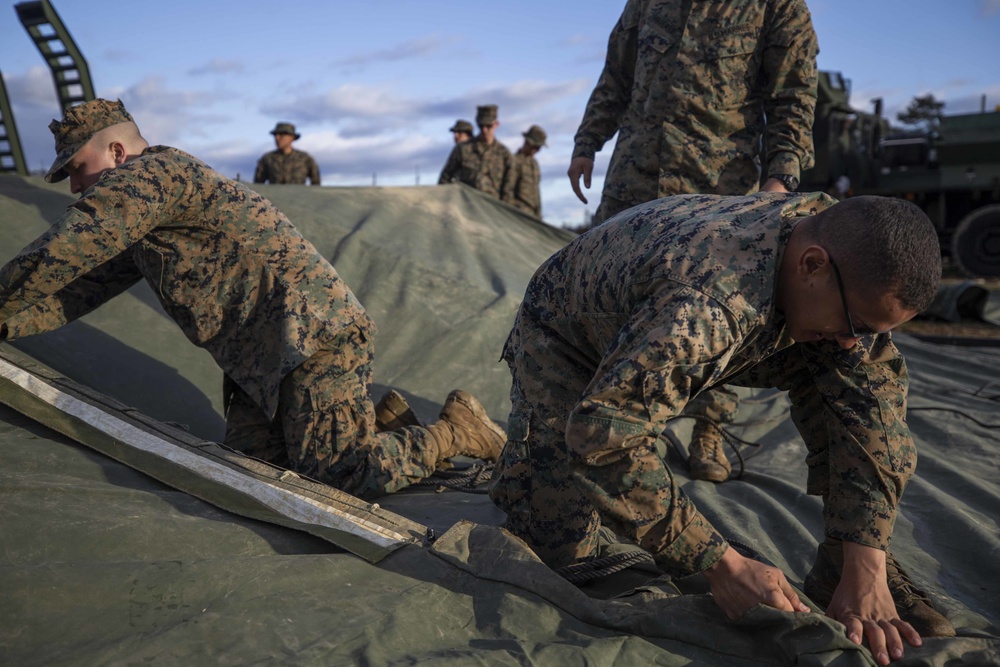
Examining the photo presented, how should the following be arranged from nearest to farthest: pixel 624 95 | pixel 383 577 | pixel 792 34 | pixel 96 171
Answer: pixel 383 577, pixel 96 171, pixel 792 34, pixel 624 95

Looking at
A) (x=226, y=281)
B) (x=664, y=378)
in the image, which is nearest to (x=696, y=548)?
(x=664, y=378)

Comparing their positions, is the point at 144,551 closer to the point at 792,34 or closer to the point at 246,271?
the point at 246,271

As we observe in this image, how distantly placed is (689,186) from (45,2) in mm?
4188

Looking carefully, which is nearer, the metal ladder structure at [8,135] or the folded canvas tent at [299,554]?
the folded canvas tent at [299,554]

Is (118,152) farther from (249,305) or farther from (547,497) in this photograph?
(547,497)

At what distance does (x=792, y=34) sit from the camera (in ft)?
10.7

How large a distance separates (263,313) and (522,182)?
8.56 m

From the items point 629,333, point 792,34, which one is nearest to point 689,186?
point 792,34

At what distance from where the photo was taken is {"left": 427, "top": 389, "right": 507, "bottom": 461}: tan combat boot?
317 cm

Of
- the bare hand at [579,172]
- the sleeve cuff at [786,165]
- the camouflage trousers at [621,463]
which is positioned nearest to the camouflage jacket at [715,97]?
the sleeve cuff at [786,165]

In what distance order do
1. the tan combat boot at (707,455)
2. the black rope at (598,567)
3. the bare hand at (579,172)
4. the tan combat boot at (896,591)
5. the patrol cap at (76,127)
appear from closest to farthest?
the tan combat boot at (896,591) → the black rope at (598,567) → the patrol cap at (76,127) → the tan combat boot at (707,455) → the bare hand at (579,172)

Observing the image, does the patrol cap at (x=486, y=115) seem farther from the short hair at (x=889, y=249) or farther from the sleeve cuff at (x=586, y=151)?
the short hair at (x=889, y=249)

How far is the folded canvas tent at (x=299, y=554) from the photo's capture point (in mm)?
1640

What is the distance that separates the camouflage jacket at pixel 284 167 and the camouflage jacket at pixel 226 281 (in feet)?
27.5
